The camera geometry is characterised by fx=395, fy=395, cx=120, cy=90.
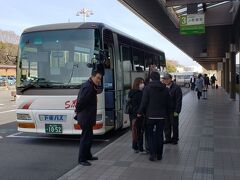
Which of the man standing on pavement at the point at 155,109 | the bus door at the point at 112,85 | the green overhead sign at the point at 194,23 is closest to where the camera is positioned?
the man standing on pavement at the point at 155,109

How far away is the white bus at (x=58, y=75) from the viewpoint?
32.1 ft

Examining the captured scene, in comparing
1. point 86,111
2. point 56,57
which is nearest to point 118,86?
point 56,57

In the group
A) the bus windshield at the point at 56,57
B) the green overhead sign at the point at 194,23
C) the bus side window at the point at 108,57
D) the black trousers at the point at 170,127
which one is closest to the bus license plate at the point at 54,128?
the bus windshield at the point at 56,57

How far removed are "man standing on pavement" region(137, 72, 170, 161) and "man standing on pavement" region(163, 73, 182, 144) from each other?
1556 millimetres

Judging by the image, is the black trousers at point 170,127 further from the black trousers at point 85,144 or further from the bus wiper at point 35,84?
the bus wiper at point 35,84

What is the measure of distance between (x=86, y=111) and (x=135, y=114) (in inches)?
52.7

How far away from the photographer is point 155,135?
802 cm

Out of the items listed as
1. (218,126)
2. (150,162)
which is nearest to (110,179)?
(150,162)

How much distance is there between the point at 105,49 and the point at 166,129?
8.57 ft

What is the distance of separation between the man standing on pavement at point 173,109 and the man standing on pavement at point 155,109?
61.3 inches

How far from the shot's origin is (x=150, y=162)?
7.76 metres

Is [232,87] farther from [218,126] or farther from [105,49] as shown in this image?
[105,49]

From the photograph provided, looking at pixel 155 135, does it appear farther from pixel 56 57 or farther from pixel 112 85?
pixel 56 57

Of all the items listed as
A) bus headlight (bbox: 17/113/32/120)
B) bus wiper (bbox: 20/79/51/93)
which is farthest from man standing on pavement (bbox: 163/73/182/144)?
bus headlight (bbox: 17/113/32/120)
